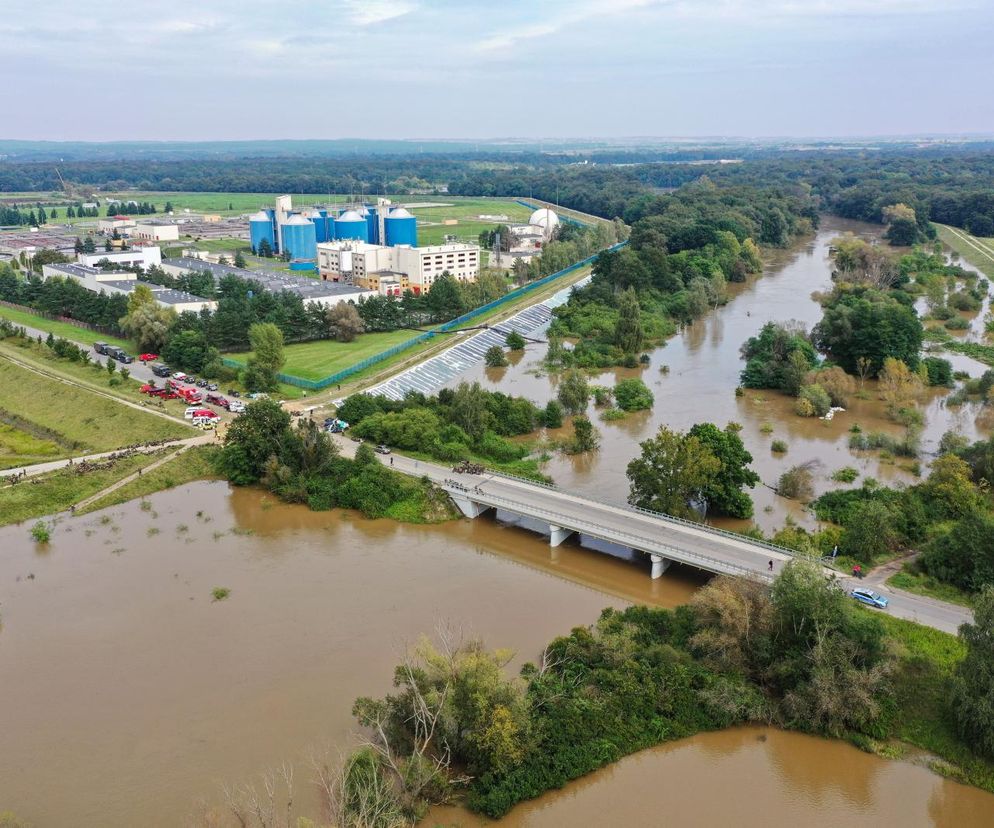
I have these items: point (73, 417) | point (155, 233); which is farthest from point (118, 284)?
point (155, 233)

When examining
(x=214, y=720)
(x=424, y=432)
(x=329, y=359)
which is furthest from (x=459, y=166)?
(x=214, y=720)

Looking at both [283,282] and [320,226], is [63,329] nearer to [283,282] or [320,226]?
[283,282]

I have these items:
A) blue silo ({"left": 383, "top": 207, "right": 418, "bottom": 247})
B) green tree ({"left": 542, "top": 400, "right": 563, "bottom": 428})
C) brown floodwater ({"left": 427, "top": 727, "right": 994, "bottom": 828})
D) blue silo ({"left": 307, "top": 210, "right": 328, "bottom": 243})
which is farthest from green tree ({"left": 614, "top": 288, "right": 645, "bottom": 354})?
blue silo ({"left": 307, "top": 210, "right": 328, "bottom": 243})

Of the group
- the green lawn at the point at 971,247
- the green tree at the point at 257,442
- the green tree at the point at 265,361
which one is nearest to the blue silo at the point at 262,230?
the green tree at the point at 265,361

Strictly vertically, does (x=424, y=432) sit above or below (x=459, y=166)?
below

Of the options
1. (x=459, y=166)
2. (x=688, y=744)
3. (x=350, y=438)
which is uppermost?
(x=459, y=166)

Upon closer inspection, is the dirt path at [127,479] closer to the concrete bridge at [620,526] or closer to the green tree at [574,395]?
the concrete bridge at [620,526]

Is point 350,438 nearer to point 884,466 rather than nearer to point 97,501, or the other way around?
point 97,501
